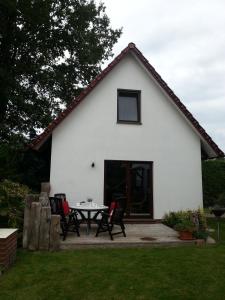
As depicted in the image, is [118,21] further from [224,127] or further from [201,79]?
[224,127]

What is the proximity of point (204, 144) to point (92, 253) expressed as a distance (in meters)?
7.42

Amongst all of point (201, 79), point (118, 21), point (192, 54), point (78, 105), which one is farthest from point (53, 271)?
point (118, 21)

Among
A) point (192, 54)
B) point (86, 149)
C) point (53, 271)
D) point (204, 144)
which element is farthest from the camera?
point (192, 54)

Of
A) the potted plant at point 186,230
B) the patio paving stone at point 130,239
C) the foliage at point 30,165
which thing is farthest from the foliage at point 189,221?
the foliage at point 30,165

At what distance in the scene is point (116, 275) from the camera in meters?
5.98

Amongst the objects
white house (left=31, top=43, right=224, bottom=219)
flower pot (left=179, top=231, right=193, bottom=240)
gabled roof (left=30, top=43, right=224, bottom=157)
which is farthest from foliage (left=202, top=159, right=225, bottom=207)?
flower pot (left=179, top=231, right=193, bottom=240)

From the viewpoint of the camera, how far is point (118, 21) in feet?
69.5

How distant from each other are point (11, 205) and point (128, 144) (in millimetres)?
5066

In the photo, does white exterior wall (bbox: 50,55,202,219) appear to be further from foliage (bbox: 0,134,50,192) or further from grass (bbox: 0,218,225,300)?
grass (bbox: 0,218,225,300)

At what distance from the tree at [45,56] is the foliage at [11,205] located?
7.48 meters

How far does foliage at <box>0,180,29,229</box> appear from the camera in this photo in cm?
816

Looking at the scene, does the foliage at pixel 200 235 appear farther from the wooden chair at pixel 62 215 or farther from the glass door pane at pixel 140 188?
the wooden chair at pixel 62 215

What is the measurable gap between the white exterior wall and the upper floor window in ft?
0.66

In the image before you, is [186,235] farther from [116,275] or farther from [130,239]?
[116,275]
